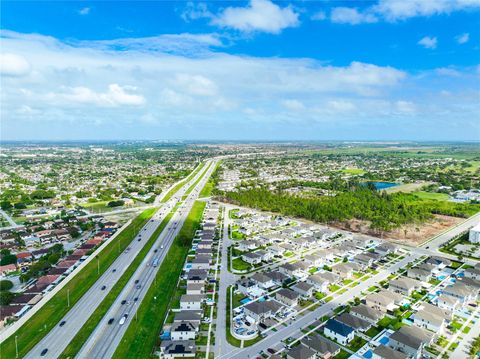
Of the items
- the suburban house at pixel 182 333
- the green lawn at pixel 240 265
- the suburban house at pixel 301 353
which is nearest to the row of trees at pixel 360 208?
the green lawn at pixel 240 265

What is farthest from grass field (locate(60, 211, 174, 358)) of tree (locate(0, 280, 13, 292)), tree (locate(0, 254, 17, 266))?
tree (locate(0, 254, 17, 266))

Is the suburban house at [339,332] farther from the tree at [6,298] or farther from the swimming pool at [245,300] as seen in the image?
the tree at [6,298]

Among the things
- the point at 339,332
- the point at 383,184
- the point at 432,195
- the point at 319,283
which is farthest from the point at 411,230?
the point at 383,184

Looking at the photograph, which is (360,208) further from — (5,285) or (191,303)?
(5,285)

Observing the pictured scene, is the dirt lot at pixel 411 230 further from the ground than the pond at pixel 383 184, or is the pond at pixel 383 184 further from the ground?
the pond at pixel 383 184

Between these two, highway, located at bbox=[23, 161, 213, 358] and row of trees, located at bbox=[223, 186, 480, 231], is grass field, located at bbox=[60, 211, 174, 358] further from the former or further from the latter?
row of trees, located at bbox=[223, 186, 480, 231]

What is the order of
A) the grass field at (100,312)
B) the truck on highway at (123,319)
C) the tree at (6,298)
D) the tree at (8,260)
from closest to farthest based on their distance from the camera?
the grass field at (100,312) → the truck on highway at (123,319) → the tree at (6,298) → the tree at (8,260)
